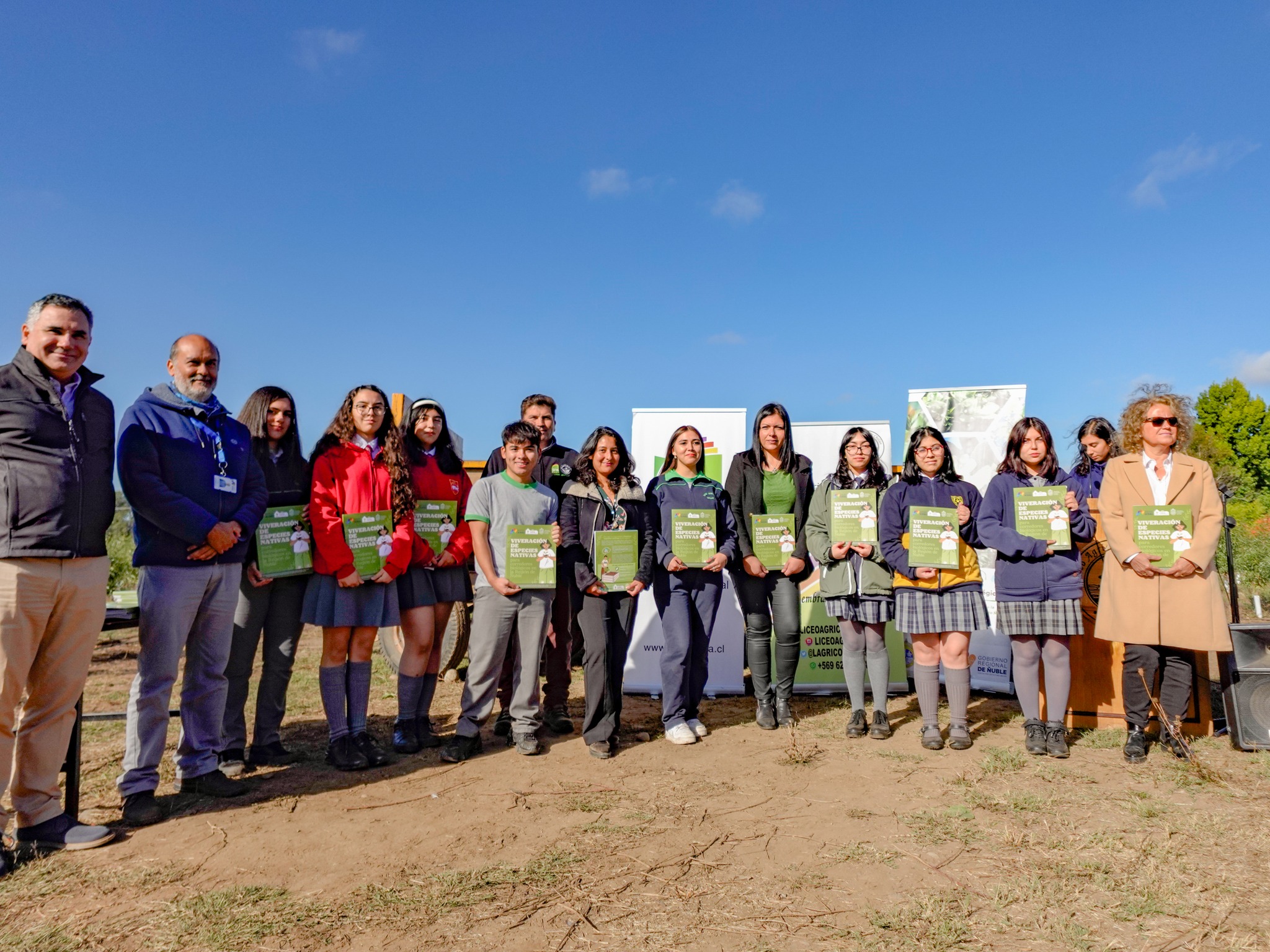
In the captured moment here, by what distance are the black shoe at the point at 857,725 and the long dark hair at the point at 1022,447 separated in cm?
194

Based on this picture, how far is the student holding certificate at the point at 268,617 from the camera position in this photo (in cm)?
456

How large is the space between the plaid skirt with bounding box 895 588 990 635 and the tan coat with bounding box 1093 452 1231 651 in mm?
733

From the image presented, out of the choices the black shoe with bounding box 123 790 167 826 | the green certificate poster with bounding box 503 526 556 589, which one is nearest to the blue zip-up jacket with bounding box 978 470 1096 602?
the green certificate poster with bounding box 503 526 556 589

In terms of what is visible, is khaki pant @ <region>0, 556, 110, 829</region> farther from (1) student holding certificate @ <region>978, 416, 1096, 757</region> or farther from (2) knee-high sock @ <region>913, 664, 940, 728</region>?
(1) student holding certificate @ <region>978, 416, 1096, 757</region>

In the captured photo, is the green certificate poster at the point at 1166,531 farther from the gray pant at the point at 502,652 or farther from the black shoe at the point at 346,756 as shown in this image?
the black shoe at the point at 346,756

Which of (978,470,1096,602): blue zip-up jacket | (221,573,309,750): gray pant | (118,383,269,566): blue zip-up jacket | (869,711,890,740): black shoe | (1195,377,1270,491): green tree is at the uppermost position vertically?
(1195,377,1270,491): green tree

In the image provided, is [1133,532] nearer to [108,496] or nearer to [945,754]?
[945,754]

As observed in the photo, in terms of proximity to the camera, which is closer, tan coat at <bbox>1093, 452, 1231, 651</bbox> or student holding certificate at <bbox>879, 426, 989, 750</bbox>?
tan coat at <bbox>1093, 452, 1231, 651</bbox>

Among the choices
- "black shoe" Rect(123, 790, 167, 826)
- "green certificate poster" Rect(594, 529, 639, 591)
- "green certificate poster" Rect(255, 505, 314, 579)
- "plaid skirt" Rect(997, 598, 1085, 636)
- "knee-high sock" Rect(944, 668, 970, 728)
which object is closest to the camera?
"black shoe" Rect(123, 790, 167, 826)

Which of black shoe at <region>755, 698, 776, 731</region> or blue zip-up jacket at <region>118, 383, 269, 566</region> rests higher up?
blue zip-up jacket at <region>118, 383, 269, 566</region>

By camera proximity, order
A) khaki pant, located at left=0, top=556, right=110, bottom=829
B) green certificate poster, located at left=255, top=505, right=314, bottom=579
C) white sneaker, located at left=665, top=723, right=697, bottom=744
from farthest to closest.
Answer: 1. white sneaker, located at left=665, top=723, right=697, bottom=744
2. green certificate poster, located at left=255, top=505, right=314, bottom=579
3. khaki pant, located at left=0, top=556, right=110, bottom=829

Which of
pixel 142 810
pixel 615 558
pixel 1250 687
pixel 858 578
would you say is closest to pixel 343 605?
pixel 142 810

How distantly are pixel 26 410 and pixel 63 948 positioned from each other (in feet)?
6.83

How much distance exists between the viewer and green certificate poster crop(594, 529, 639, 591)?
16.0 feet
